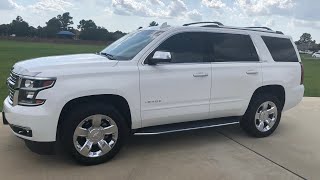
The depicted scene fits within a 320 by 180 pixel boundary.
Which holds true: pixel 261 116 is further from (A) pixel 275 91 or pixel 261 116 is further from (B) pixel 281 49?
(B) pixel 281 49

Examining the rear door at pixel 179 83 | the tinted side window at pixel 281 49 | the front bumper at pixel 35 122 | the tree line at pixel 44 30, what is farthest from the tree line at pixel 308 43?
the front bumper at pixel 35 122

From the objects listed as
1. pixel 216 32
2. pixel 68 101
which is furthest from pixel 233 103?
pixel 68 101

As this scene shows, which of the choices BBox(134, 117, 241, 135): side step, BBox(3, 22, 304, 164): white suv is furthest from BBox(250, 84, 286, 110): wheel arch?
BBox(134, 117, 241, 135): side step

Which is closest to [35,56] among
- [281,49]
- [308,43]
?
[281,49]

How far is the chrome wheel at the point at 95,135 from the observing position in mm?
5227

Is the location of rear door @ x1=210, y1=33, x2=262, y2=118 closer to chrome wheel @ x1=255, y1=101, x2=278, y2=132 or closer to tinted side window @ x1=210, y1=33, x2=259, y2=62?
tinted side window @ x1=210, y1=33, x2=259, y2=62

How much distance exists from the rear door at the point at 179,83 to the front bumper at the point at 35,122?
1.28 m

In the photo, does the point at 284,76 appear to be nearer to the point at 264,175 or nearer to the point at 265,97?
the point at 265,97

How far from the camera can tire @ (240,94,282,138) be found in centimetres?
688

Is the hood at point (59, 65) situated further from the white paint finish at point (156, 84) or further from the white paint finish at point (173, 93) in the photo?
the white paint finish at point (173, 93)

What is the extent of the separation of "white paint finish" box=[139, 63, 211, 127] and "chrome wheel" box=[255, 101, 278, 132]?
121 cm

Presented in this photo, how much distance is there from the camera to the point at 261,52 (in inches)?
275

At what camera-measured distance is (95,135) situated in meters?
5.31

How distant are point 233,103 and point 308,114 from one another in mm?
3473
